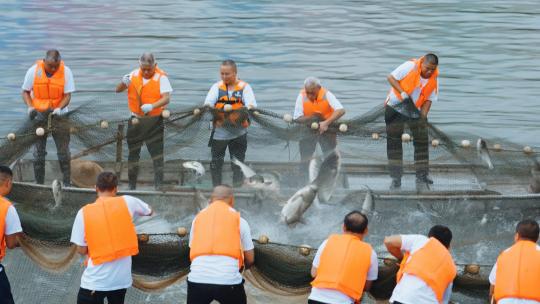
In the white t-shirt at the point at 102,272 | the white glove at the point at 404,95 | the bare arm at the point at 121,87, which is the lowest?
the white t-shirt at the point at 102,272

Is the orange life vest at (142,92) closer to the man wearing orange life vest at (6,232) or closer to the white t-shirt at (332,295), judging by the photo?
the man wearing orange life vest at (6,232)

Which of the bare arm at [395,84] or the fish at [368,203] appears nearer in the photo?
the fish at [368,203]

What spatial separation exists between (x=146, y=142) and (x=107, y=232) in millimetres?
3544

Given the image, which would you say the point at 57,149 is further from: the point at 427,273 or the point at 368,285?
the point at 427,273

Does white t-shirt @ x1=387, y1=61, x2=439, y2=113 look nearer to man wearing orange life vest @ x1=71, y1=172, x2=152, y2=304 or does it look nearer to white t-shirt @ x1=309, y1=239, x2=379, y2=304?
white t-shirt @ x1=309, y1=239, x2=379, y2=304

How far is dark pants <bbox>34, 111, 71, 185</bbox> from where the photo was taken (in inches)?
440

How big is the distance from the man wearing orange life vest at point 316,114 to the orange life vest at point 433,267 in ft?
11.6

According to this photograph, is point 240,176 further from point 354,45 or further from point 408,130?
point 354,45

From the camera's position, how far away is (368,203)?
10930mm

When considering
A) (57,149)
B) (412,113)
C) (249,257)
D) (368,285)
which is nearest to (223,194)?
(249,257)

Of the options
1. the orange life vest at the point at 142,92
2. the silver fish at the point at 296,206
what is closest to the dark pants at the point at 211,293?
the silver fish at the point at 296,206

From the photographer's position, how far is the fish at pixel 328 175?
34.9 ft

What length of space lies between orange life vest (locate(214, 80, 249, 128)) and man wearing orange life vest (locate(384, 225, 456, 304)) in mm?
4113

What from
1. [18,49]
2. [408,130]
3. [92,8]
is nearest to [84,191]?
[408,130]
